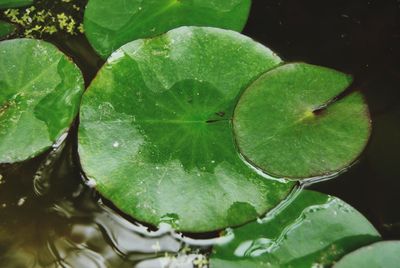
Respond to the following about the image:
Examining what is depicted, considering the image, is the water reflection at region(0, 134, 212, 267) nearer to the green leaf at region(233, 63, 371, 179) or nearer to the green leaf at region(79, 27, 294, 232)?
the green leaf at region(79, 27, 294, 232)

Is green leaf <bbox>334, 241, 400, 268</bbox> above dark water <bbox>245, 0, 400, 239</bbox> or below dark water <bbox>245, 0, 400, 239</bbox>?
below

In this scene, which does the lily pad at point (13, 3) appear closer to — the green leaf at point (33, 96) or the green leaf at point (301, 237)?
the green leaf at point (33, 96)

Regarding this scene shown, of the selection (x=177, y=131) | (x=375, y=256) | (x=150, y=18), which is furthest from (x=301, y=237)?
(x=150, y=18)

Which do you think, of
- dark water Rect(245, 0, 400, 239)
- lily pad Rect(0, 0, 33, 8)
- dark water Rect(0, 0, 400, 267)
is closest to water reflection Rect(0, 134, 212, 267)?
dark water Rect(0, 0, 400, 267)

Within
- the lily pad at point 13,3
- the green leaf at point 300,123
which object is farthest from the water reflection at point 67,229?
the lily pad at point 13,3

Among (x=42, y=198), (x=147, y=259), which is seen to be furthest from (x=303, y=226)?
(x=42, y=198)

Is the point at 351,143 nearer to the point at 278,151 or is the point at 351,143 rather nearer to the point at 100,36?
the point at 278,151
